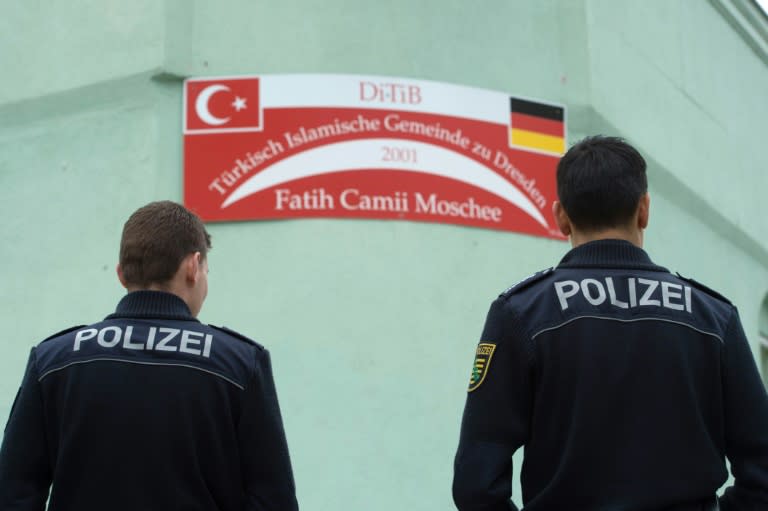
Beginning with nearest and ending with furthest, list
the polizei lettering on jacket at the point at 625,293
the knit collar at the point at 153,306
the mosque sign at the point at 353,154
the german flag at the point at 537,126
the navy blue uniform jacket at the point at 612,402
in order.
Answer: the navy blue uniform jacket at the point at 612,402, the polizei lettering on jacket at the point at 625,293, the knit collar at the point at 153,306, the mosque sign at the point at 353,154, the german flag at the point at 537,126

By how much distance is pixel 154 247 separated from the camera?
2561 mm

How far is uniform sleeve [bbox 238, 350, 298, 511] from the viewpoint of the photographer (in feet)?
7.96

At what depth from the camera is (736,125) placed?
7.85 metres

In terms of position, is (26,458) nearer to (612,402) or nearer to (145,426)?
(145,426)

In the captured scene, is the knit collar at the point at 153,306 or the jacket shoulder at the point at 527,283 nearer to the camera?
the jacket shoulder at the point at 527,283

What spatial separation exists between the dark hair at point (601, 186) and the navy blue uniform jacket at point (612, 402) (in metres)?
0.11

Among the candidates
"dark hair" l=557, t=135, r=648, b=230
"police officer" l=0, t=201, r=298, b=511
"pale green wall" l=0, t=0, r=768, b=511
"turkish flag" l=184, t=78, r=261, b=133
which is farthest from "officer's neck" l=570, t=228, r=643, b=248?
"turkish flag" l=184, t=78, r=261, b=133

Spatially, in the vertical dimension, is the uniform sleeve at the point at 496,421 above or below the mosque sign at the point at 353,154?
below

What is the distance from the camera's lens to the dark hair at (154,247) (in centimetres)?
256

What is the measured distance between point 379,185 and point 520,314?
3100 mm

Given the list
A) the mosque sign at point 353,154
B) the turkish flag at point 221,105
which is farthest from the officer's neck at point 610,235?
the turkish flag at point 221,105

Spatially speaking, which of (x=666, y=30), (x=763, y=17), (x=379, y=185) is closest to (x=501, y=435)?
(x=379, y=185)

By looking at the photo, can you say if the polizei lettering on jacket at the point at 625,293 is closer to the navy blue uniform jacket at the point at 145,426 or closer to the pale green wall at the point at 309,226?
the navy blue uniform jacket at the point at 145,426

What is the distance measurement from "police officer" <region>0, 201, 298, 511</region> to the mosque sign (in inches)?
109
